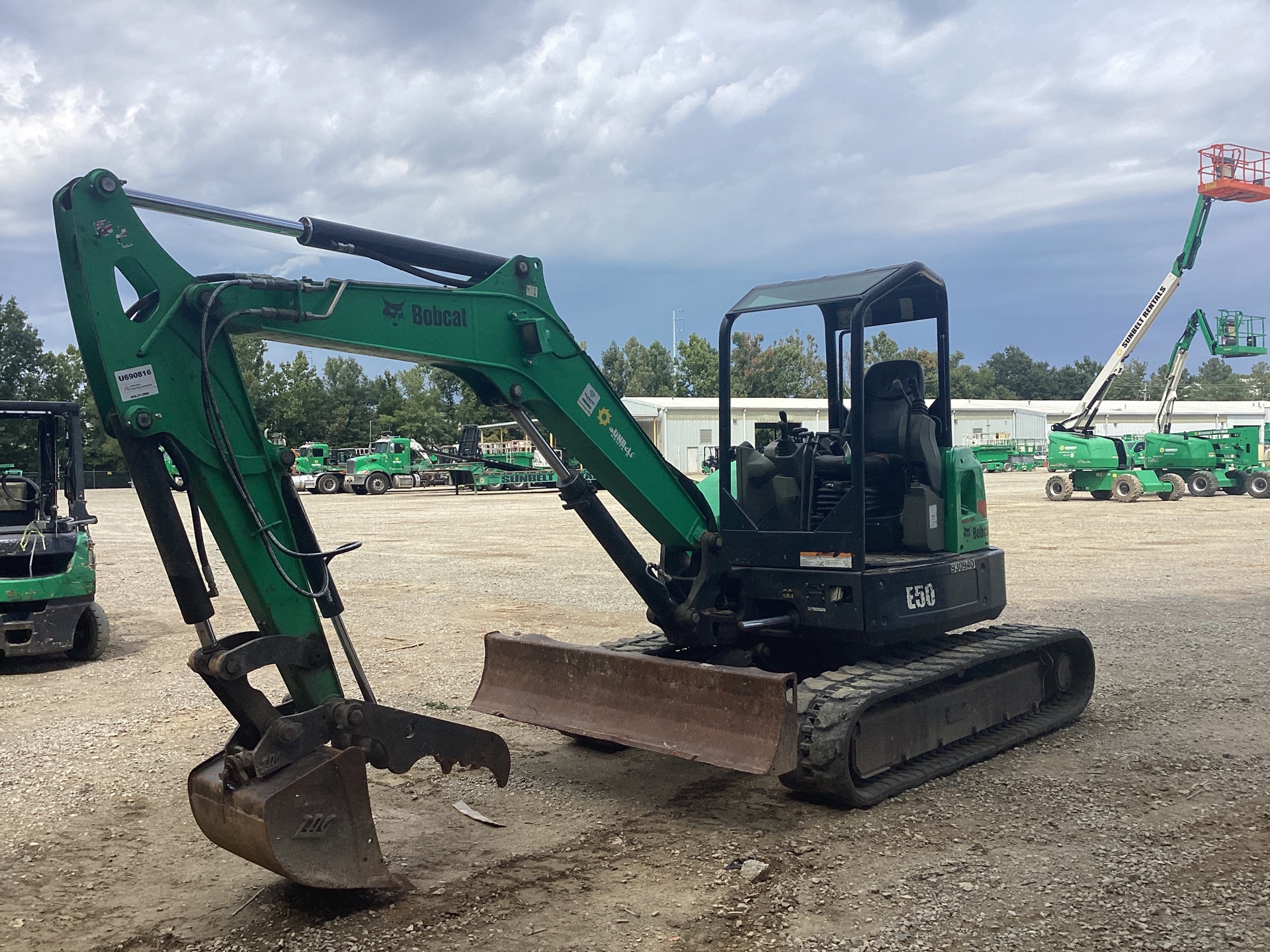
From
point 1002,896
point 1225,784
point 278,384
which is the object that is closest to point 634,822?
point 1002,896

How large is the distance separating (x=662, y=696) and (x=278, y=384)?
65.0m

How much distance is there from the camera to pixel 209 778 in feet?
14.7

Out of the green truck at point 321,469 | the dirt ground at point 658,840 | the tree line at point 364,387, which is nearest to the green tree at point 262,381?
the tree line at point 364,387

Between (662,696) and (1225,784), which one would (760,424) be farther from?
(1225,784)

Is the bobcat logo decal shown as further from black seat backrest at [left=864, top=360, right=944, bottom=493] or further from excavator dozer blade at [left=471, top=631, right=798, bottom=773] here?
black seat backrest at [left=864, top=360, right=944, bottom=493]

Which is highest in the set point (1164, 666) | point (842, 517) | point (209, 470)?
point (209, 470)

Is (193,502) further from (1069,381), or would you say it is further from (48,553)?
(1069,381)

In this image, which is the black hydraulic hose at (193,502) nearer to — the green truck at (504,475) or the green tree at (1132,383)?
the green truck at (504,475)

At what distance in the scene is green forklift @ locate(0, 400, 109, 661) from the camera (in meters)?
9.80

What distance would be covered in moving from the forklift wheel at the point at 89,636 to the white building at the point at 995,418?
3745 cm

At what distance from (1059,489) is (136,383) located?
3233 cm

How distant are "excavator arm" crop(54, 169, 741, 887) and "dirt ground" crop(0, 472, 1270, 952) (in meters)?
0.50

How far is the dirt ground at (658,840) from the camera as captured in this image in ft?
14.2

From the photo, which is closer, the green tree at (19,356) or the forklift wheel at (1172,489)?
the forklift wheel at (1172,489)
